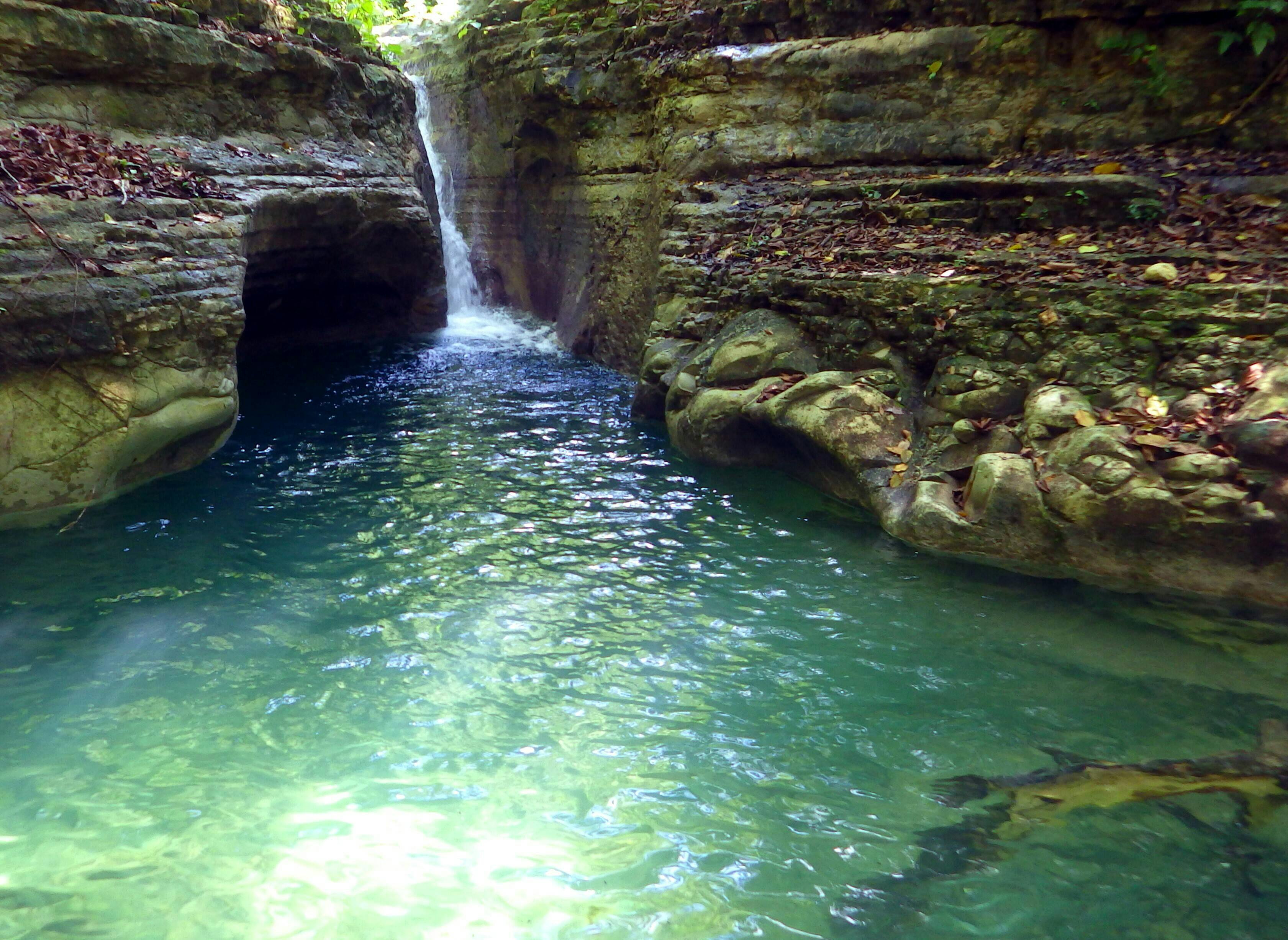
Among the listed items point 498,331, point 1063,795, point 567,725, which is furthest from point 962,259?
point 498,331

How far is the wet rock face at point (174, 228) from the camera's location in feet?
19.5

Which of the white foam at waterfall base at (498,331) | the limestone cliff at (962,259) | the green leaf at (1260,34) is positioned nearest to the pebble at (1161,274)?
the limestone cliff at (962,259)

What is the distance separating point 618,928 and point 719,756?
1015 millimetres

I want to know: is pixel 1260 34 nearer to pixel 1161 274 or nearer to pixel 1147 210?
pixel 1147 210

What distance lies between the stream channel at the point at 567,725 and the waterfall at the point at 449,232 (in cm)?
878

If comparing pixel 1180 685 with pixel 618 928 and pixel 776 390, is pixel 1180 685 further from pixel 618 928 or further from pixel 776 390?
pixel 776 390

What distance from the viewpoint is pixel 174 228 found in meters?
6.90

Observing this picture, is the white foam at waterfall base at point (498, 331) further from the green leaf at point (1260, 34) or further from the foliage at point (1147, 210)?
the green leaf at point (1260, 34)

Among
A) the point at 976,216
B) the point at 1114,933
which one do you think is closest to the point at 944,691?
the point at 1114,933

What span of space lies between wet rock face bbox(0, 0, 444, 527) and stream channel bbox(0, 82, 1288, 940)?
66 centimetres

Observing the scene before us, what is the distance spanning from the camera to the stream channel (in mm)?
2867

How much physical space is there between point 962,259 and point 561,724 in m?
4.98

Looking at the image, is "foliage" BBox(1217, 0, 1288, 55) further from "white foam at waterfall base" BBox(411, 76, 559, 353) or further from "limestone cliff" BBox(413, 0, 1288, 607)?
"white foam at waterfall base" BBox(411, 76, 559, 353)

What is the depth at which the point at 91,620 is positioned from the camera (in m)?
4.62
